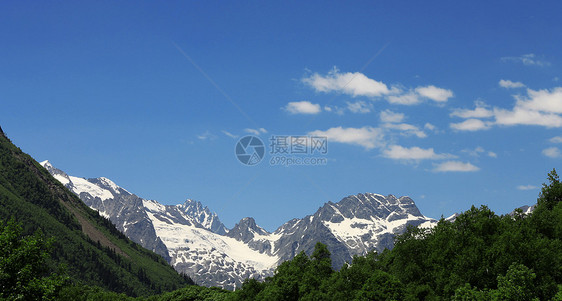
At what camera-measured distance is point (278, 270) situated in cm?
Answer: 12462

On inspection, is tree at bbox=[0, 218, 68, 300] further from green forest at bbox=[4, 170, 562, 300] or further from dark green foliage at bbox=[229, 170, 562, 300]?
dark green foliage at bbox=[229, 170, 562, 300]

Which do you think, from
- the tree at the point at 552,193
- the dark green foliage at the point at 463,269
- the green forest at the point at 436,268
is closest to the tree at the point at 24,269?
the green forest at the point at 436,268

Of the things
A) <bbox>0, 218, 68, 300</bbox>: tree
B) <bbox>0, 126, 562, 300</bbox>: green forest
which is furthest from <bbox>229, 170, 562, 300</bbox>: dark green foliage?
<bbox>0, 218, 68, 300</bbox>: tree

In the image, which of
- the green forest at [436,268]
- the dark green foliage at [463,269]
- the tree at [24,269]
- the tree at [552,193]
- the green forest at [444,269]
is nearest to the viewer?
the tree at [24,269]

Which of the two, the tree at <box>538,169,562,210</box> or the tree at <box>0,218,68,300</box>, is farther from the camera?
the tree at <box>538,169,562,210</box>

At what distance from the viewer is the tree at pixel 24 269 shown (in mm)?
48812

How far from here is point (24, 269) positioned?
49250 millimetres

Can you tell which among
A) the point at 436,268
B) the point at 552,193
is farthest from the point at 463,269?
the point at 552,193

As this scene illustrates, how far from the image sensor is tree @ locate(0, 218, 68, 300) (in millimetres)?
48812

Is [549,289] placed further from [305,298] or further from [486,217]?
[305,298]

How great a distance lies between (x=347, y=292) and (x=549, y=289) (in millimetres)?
30649

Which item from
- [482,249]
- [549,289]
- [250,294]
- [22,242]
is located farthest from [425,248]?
[22,242]

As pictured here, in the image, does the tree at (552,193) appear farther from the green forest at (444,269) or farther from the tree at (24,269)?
the tree at (24,269)

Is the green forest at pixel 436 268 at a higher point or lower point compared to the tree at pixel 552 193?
lower
